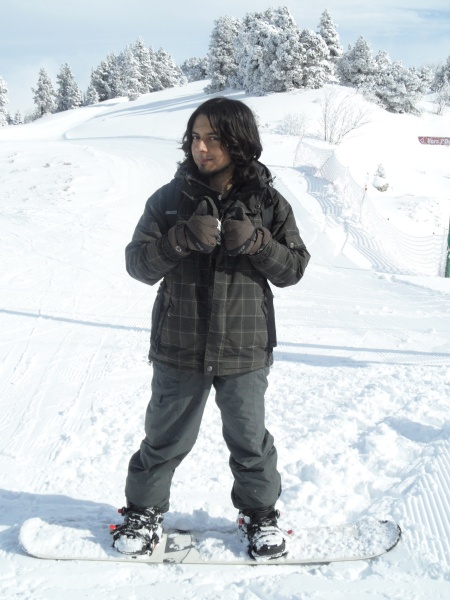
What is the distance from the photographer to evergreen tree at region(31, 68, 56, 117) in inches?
2793

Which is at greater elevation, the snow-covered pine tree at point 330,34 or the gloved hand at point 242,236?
the snow-covered pine tree at point 330,34

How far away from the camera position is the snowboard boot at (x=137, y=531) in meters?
2.59

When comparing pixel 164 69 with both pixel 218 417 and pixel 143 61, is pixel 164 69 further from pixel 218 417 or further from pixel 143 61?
pixel 218 417

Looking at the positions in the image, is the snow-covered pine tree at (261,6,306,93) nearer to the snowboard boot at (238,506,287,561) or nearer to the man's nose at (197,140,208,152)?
the man's nose at (197,140,208,152)

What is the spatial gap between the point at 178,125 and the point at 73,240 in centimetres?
2677

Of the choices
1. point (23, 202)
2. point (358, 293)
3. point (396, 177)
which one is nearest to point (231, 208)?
point (358, 293)

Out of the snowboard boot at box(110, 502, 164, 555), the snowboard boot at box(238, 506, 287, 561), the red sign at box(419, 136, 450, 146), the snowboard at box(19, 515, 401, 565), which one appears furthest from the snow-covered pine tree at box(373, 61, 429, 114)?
the snowboard boot at box(110, 502, 164, 555)

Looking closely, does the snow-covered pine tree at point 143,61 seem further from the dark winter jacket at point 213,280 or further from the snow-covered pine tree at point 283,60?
the dark winter jacket at point 213,280

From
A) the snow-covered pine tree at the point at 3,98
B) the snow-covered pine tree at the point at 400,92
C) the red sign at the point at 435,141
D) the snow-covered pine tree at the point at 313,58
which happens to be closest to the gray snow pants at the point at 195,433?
the red sign at the point at 435,141

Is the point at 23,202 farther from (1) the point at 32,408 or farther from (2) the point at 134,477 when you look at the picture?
(2) the point at 134,477

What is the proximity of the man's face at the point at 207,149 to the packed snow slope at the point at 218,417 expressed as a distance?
1.81 m

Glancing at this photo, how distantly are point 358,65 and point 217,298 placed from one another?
165ft

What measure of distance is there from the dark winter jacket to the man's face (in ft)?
0.30

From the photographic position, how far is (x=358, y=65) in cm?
4734
